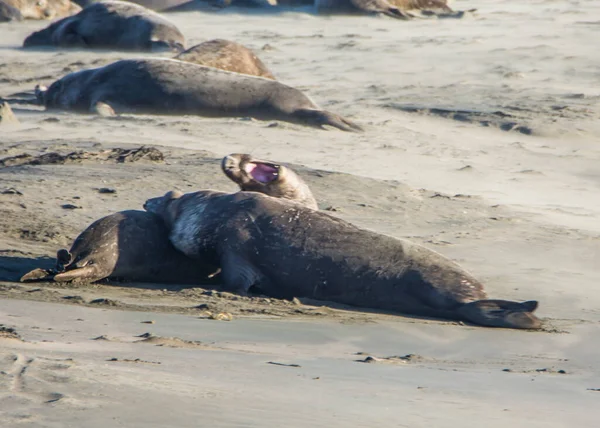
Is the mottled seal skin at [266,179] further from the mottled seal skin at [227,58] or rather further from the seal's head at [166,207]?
the mottled seal skin at [227,58]

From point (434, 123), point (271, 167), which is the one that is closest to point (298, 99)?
point (434, 123)

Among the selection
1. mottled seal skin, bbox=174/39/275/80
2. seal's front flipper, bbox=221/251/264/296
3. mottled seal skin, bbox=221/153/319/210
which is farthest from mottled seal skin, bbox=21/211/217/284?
mottled seal skin, bbox=174/39/275/80

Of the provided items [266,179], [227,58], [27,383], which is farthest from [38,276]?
[227,58]

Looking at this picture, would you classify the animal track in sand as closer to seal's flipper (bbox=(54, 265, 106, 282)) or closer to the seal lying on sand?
seal's flipper (bbox=(54, 265, 106, 282))

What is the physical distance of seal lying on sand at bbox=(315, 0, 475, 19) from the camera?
15.3m

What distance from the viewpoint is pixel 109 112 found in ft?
29.9

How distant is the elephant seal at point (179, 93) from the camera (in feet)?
30.3

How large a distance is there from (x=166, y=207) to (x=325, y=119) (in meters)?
3.55

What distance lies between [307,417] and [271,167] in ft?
10.2

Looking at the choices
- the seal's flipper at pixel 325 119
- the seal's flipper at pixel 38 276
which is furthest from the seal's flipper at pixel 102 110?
the seal's flipper at pixel 38 276

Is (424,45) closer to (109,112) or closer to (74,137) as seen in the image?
(109,112)

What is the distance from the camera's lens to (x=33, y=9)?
1538 cm

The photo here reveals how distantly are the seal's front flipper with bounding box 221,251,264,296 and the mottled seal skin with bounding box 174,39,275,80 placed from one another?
223 inches

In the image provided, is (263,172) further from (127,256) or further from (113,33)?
(113,33)
